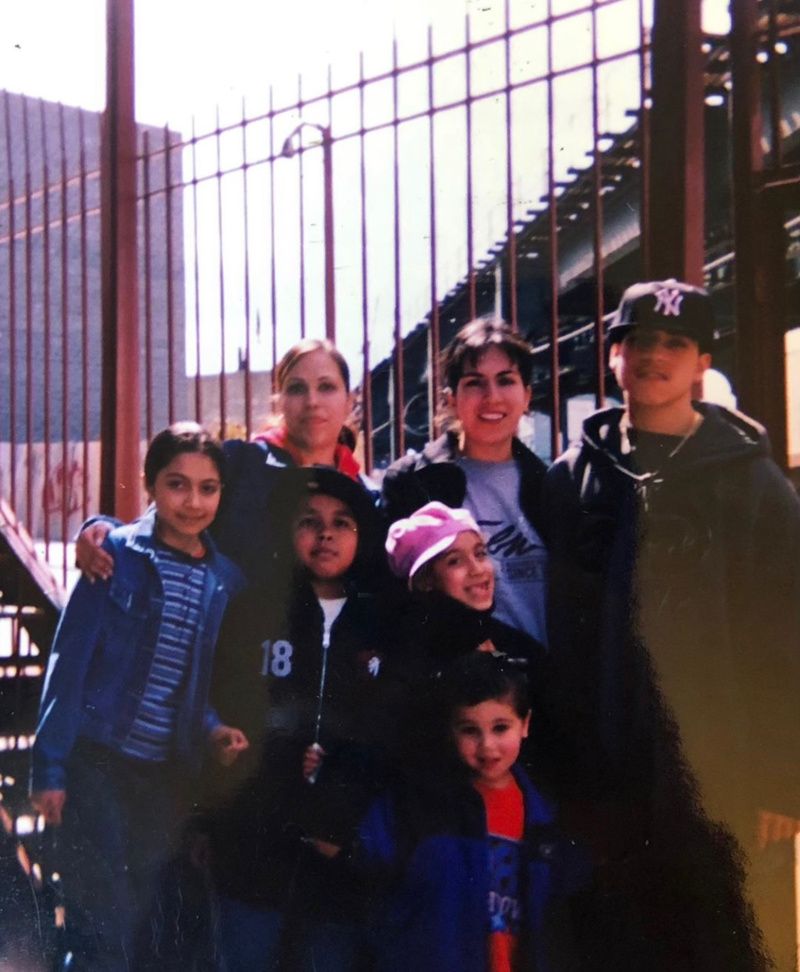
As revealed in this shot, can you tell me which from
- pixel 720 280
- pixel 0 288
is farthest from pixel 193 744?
pixel 0 288

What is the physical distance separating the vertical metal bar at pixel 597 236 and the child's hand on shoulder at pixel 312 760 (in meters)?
1.00

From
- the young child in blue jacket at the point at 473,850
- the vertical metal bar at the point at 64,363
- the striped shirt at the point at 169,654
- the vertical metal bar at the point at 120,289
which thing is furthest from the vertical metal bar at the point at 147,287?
the young child in blue jacket at the point at 473,850

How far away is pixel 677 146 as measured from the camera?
2283mm

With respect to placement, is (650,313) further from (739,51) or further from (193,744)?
(193,744)

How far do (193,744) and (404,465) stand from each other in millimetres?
889

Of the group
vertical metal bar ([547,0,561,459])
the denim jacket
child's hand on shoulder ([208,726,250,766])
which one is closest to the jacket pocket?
the denim jacket

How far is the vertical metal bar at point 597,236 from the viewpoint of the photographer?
7.66 ft

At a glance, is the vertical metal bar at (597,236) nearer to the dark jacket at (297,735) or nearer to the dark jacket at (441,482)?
the dark jacket at (441,482)

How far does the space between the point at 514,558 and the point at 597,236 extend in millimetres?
760

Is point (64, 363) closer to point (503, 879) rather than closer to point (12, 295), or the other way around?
point (12, 295)

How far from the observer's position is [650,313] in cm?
210

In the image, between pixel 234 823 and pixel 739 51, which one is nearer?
pixel 739 51

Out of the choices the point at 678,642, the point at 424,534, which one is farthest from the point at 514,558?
the point at 678,642

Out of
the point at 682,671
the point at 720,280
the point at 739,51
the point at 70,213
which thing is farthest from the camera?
the point at 70,213
